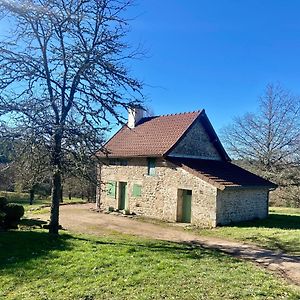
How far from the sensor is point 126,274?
26.5 feet

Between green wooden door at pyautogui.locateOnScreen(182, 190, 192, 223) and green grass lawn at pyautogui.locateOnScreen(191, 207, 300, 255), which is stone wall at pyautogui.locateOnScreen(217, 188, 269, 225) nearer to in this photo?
green grass lawn at pyautogui.locateOnScreen(191, 207, 300, 255)

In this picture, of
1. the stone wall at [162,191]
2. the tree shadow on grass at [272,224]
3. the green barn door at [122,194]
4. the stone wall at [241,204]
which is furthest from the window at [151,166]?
the tree shadow on grass at [272,224]

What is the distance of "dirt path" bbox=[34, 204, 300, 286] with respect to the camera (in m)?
9.60

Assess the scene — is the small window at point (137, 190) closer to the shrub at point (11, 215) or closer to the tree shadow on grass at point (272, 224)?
the tree shadow on grass at point (272, 224)

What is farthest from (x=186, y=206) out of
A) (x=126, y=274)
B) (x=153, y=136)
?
(x=126, y=274)

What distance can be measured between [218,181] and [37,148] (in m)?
8.80

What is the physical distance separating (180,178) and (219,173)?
2100mm

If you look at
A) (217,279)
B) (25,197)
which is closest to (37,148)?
(217,279)

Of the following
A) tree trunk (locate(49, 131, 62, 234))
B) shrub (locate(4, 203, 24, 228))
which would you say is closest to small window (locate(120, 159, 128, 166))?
shrub (locate(4, 203, 24, 228))

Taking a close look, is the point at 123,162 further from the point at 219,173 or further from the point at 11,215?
the point at 11,215

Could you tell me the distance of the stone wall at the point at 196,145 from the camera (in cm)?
1994

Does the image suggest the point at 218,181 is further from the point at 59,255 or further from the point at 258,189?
the point at 59,255

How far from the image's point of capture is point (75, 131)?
38.9ft

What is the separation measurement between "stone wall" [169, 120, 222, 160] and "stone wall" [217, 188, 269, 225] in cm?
400
